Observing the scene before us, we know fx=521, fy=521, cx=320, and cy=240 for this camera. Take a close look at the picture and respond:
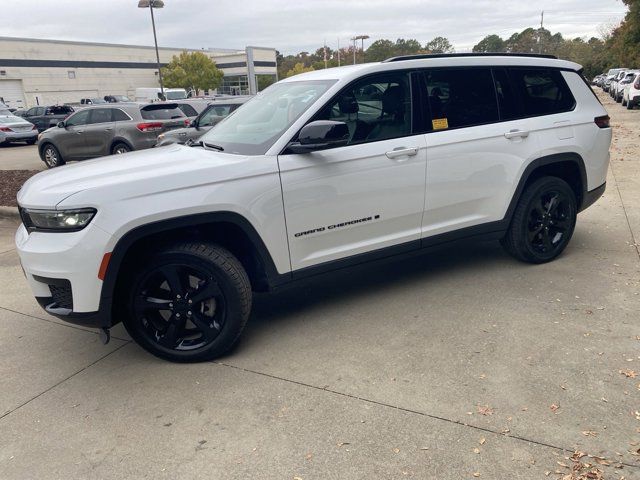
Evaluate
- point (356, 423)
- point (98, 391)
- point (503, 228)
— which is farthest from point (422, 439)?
point (503, 228)

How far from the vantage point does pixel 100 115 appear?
501 inches

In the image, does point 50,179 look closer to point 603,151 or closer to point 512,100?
point 512,100

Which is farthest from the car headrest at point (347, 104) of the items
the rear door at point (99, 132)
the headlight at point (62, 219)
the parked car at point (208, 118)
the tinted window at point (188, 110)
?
the tinted window at point (188, 110)

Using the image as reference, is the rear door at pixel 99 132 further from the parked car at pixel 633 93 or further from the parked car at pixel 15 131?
the parked car at pixel 633 93

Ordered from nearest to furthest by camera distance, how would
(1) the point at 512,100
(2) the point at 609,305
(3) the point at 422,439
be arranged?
(3) the point at 422,439 < (2) the point at 609,305 < (1) the point at 512,100

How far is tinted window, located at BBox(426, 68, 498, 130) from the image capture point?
4.15 m

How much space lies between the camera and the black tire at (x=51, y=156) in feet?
44.0

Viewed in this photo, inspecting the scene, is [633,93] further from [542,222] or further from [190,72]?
[190,72]

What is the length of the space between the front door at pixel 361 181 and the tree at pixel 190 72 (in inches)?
2435

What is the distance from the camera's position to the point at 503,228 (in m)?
4.62

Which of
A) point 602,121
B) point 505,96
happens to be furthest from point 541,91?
point 602,121

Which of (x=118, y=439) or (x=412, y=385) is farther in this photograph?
(x=412, y=385)

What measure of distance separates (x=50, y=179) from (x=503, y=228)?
3.62m

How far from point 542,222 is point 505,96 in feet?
3.96
